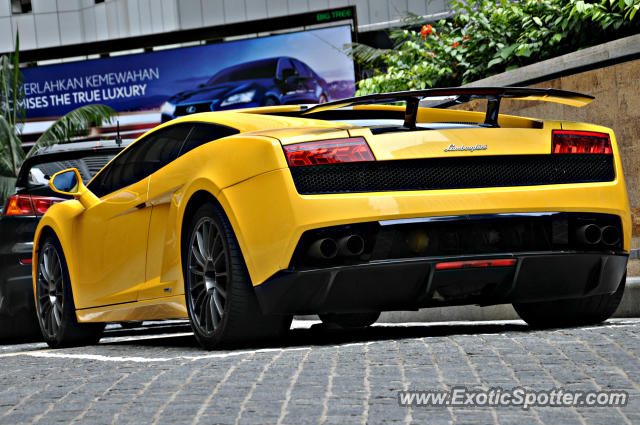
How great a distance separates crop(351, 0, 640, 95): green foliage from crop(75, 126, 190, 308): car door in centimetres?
538

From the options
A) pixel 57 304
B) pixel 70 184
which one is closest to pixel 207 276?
pixel 70 184

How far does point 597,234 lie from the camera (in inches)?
219

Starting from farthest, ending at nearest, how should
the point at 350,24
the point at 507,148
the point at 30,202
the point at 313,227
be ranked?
1. the point at 350,24
2. the point at 30,202
3. the point at 507,148
4. the point at 313,227

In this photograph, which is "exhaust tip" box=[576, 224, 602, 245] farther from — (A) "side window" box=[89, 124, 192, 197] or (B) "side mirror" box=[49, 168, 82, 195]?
(B) "side mirror" box=[49, 168, 82, 195]

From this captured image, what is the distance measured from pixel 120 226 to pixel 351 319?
1638mm

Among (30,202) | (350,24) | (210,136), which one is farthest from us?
(350,24)

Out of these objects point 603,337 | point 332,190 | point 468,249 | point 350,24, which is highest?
A: point 350,24

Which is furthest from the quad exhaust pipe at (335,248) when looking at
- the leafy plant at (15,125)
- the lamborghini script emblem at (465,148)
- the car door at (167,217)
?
the leafy plant at (15,125)

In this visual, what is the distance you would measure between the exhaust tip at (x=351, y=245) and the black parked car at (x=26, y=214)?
4.01 m

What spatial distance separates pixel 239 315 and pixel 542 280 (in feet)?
5.00

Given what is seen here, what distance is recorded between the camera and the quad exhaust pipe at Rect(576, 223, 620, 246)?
5523mm

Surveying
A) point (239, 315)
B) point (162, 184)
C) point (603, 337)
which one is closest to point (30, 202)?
point (162, 184)

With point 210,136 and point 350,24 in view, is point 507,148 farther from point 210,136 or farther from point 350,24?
point 350,24

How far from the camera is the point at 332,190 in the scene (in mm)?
5141
